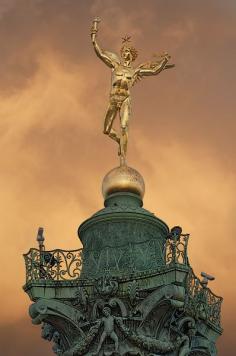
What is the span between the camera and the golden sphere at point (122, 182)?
41.7m

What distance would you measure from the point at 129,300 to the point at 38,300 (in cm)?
359

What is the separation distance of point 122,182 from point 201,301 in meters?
6.11

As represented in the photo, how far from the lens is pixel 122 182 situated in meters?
41.7

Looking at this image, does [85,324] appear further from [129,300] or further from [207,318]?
[207,318]

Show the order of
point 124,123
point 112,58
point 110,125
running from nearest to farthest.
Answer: point 124,123, point 112,58, point 110,125

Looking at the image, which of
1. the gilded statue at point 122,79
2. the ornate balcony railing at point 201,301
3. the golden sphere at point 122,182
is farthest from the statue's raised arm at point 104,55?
the ornate balcony railing at point 201,301

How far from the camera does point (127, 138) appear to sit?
4412cm

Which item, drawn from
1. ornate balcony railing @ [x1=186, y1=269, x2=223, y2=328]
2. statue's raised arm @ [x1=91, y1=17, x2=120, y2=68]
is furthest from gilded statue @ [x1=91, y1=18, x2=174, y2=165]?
ornate balcony railing @ [x1=186, y1=269, x2=223, y2=328]

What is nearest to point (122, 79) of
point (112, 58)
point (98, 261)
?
point (112, 58)

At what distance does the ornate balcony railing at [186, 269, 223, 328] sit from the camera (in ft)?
127

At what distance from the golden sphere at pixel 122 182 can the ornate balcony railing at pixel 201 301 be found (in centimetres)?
490

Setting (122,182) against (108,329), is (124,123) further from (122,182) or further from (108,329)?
(108,329)

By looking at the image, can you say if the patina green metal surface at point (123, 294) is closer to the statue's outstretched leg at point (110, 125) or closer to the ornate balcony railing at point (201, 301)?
the ornate balcony railing at point (201, 301)

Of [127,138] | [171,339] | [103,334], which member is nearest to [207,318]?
[171,339]
